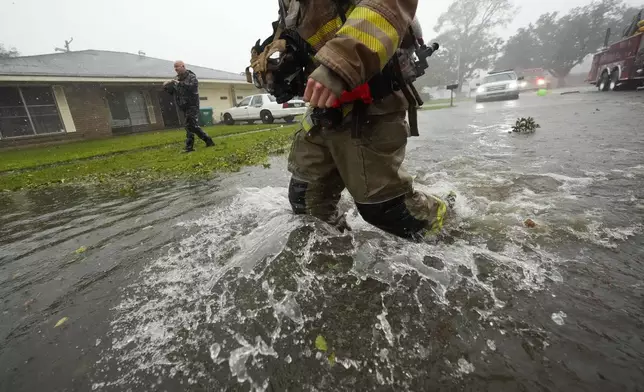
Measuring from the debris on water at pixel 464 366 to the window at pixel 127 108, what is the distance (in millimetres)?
19711

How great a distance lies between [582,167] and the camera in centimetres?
322

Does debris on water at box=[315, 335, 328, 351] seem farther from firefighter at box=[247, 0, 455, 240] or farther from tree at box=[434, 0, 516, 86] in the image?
tree at box=[434, 0, 516, 86]

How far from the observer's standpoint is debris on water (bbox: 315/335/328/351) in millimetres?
1245

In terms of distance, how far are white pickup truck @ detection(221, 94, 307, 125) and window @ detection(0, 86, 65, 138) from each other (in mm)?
8013

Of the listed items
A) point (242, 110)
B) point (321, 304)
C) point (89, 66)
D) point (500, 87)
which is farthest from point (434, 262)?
point (89, 66)

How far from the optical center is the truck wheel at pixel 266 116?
14.9 meters

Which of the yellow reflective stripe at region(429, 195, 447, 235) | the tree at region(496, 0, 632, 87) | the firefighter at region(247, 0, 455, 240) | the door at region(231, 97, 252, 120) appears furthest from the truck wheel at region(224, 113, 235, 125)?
the tree at region(496, 0, 632, 87)

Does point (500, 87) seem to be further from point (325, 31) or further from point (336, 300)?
point (336, 300)

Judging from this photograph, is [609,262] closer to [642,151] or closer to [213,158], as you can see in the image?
[642,151]

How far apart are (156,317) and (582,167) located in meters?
4.22

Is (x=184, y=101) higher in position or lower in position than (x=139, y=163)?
higher

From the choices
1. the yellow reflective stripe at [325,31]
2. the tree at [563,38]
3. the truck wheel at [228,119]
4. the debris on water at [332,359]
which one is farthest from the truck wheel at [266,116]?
the tree at [563,38]

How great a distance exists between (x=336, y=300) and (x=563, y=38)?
5731 centimetres

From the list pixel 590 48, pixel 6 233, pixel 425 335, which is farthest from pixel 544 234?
pixel 590 48
